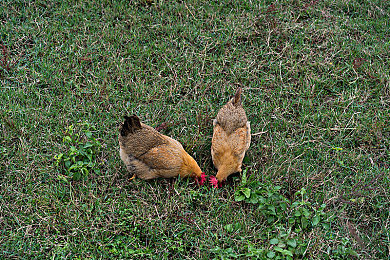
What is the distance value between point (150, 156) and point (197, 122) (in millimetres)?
1079

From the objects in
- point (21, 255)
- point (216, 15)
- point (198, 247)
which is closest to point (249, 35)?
point (216, 15)

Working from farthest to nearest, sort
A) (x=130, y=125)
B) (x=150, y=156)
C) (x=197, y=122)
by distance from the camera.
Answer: (x=197, y=122)
(x=150, y=156)
(x=130, y=125)

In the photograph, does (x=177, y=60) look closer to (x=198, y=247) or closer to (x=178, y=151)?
(x=178, y=151)

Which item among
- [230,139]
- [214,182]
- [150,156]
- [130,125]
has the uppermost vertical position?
[130,125]

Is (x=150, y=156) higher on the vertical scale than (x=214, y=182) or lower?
higher

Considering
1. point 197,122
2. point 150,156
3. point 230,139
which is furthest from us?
point 197,122

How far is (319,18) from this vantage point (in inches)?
262

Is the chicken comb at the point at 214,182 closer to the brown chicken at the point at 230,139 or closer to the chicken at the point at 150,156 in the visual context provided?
the brown chicken at the point at 230,139

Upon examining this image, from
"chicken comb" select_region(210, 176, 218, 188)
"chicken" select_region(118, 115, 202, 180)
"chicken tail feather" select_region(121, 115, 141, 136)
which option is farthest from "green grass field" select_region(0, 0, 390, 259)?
"chicken tail feather" select_region(121, 115, 141, 136)

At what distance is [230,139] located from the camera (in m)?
4.78

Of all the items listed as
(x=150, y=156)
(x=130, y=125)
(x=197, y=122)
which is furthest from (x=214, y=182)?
(x=130, y=125)

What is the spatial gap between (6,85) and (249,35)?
401cm

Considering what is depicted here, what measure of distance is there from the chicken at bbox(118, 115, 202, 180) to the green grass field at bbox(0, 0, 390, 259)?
19cm

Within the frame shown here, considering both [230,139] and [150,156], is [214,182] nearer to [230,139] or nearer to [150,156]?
[230,139]
